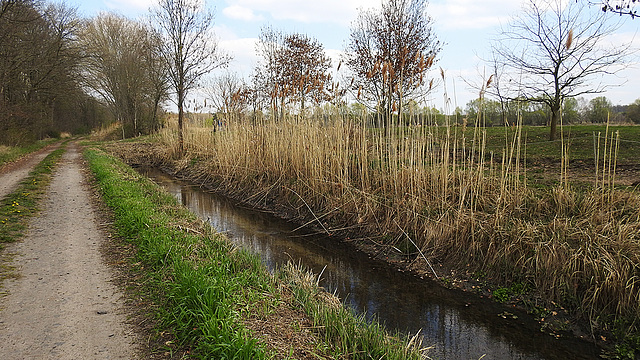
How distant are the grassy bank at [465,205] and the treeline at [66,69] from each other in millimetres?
11071

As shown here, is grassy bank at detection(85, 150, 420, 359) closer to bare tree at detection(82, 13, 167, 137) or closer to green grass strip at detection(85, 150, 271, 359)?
green grass strip at detection(85, 150, 271, 359)

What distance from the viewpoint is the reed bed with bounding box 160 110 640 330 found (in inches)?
141

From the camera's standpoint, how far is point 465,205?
520cm

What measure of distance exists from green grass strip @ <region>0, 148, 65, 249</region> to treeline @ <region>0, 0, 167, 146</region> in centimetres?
697

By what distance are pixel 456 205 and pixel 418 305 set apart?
169 centimetres

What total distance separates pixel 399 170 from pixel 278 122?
12.4ft

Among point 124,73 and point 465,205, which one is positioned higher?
point 124,73

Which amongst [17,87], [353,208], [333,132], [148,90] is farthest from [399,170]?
[148,90]

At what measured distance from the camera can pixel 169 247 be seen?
12.8 feet

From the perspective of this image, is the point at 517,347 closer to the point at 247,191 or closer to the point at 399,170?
the point at 399,170

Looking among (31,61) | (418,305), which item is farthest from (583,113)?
(31,61)

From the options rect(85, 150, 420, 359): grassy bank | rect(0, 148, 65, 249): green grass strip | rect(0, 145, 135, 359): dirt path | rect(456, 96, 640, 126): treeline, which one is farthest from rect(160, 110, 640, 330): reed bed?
rect(456, 96, 640, 126): treeline

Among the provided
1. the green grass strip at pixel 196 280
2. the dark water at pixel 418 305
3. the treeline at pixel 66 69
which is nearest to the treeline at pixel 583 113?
the dark water at pixel 418 305

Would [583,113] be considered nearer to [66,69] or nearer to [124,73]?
[66,69]
